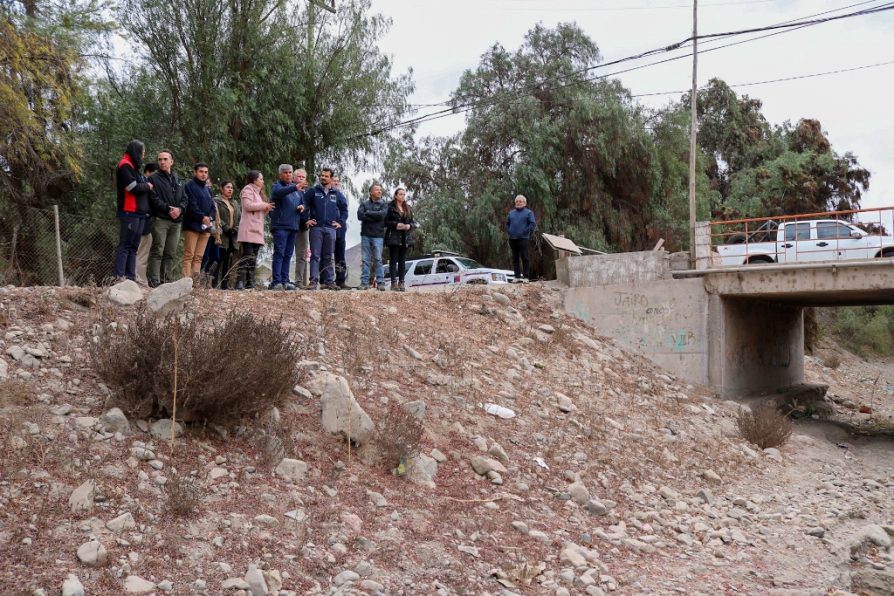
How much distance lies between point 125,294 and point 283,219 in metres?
3.24

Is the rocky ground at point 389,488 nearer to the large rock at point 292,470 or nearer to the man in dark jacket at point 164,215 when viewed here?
the large rock at point 292,470

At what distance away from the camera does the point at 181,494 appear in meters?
4.96

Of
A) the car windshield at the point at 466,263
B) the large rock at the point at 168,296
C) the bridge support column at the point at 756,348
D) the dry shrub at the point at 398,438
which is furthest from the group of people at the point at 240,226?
the bridge support column at the point at 756,348

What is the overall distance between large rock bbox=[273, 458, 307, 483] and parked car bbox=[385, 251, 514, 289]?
11.6m

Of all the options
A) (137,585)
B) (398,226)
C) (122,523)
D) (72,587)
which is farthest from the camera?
(398,226)

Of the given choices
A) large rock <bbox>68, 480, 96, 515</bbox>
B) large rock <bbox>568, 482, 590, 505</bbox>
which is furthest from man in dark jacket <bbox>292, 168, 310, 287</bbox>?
large rock <bbox>68, 480, 96, 515</bbox>

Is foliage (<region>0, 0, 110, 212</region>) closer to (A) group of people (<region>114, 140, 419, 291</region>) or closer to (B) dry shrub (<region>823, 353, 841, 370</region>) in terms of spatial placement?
(A) group of people (<region>114, 140, 419, 291</region>)

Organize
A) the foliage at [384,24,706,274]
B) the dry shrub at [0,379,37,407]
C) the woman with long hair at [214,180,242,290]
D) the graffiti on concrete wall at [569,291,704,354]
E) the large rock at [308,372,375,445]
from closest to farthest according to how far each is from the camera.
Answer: the dry shrub at [0,379,37,407] < the large rock at [308,372,375,445] < the woman with long hair at [214,180,242,290] < the graffiti on concrete wall at [569,291,704,354] < the foliage at [384,24,706,274]

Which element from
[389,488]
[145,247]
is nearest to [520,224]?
[145,247]

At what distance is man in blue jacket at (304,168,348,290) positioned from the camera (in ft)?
36.7

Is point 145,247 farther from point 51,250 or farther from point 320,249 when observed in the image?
point 51,250

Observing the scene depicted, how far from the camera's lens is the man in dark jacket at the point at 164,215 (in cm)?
908

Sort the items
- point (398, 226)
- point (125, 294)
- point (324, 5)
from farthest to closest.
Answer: point (324, 5) < point (398, 226) < point (125, 294)

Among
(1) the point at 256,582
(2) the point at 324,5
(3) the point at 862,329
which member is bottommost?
(3) the point at 862,329
